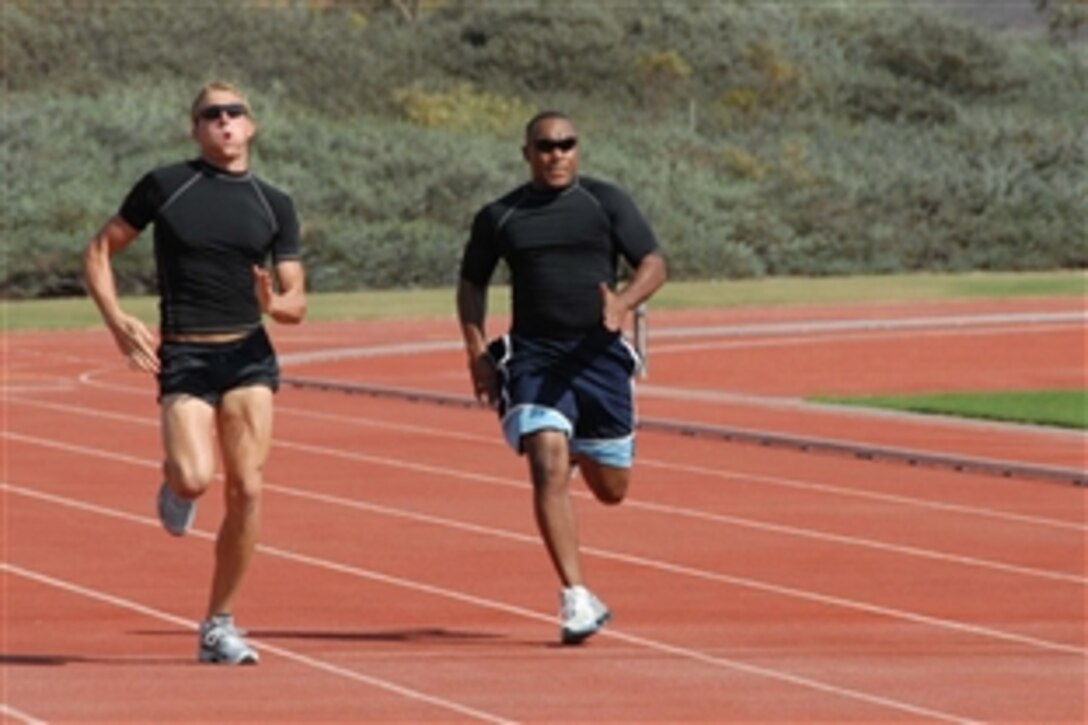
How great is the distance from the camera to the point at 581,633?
12.6 meters

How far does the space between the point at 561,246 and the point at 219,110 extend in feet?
5.80

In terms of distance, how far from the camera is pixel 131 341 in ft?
39.5

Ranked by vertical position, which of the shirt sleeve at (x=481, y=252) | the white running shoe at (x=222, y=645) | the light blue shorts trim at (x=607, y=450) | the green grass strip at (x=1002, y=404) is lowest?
the green grass strip at (x=1002, y=404)

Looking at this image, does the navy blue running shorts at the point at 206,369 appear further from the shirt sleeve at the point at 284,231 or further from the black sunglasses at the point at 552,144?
the black sunglasses at the point at 552,144

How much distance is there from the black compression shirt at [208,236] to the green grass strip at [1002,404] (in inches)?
517

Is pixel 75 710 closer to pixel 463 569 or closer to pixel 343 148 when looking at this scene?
pixel 463 569

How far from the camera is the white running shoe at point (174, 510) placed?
488 inches

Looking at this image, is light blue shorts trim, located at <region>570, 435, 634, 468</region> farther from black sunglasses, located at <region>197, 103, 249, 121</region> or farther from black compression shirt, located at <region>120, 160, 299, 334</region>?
black sunglasses, located at <region>197, 103, 249, 121</region>

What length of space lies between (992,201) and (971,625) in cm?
4823

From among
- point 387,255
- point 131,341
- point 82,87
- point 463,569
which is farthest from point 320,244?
point 131,341

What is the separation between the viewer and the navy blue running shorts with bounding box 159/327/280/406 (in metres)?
12.2

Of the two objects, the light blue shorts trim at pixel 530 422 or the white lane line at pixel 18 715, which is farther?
the light blue shorts trim at pixel 530 422

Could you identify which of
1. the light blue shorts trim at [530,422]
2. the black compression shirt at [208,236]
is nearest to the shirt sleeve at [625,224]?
the light blue shorts trim at [530,422]

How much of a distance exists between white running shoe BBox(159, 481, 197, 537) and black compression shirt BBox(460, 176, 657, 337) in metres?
1.71
